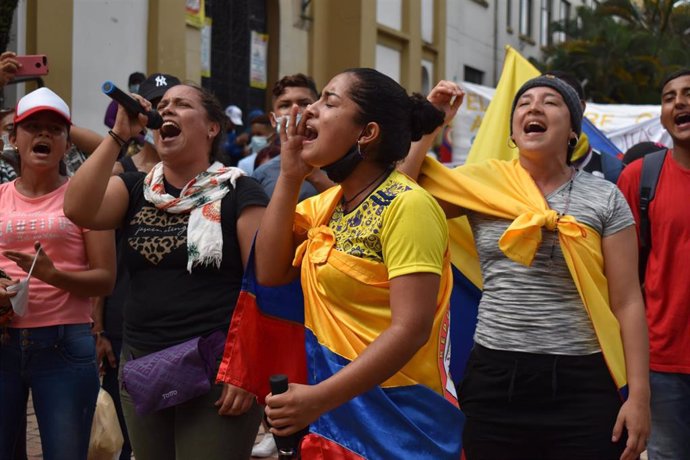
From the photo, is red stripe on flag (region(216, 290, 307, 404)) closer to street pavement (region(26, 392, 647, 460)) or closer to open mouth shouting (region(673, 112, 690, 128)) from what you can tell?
open mouth shouting (region(673, 112, 690, 128))

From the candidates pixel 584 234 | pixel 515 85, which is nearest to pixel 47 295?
pixel 584 234

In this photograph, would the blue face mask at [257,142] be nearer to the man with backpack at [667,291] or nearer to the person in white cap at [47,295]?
the person in white cap at [47,295]

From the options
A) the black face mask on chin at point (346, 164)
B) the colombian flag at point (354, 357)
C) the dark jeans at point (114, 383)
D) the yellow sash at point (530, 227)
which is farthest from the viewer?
the dark jeans at point (114, 383)

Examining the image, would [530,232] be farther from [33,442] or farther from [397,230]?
[33,442]

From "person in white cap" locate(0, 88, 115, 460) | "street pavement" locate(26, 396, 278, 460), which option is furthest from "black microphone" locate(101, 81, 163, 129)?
"street pavement" locate(26, 396, 278, 460)

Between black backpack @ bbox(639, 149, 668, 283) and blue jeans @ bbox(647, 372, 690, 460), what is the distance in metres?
0.48

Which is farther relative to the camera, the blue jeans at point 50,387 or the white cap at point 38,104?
the white cap at point 38,104

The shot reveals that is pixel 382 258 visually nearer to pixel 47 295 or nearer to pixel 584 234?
pixel 584 234

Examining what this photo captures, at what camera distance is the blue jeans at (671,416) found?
3.96 metres

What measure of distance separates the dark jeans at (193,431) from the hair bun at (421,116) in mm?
1149

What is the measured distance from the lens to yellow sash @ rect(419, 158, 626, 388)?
3.28 meters

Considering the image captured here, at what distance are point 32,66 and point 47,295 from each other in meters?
1.23

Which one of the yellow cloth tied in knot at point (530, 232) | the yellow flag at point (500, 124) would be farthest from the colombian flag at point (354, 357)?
the yellow flag at point (500, 124)

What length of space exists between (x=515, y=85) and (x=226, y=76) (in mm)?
10565
